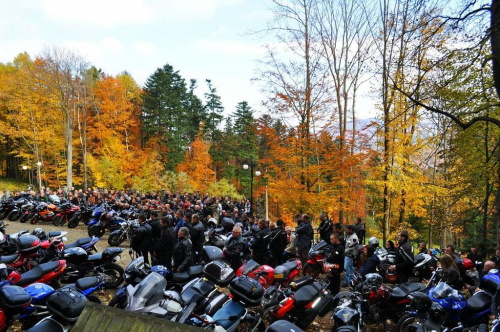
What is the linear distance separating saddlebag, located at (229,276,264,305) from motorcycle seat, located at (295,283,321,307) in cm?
60

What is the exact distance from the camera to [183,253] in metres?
6.83

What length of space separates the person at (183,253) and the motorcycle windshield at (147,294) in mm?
2114

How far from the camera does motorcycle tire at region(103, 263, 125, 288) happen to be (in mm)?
7234

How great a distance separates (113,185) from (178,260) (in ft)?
87.6

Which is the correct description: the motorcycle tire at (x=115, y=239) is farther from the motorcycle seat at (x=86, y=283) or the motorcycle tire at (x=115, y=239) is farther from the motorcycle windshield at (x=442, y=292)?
the motorcycle windshield at (x=442, y=292)

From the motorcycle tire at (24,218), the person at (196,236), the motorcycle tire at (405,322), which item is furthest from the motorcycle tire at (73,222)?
the motorcycle tire at (405,322)

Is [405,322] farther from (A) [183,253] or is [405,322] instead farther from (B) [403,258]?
(A) [183,253]

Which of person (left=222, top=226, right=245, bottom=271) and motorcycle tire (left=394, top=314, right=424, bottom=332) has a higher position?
person (left=222, top=226, right=245, bottom=271)

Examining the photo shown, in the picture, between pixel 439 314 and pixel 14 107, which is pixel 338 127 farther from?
pixel 14 107

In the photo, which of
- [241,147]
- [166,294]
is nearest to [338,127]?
[166,294]

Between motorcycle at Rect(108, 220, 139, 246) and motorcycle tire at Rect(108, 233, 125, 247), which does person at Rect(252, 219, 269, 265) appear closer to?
motorcycle at Rect(108, 220, 139, 246)

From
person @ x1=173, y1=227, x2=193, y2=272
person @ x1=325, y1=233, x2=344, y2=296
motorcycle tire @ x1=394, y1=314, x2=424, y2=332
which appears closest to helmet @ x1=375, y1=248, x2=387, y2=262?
person @ x1=325, y1=233, x2=344, y2=296

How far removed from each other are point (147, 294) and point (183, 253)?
247 centimetres

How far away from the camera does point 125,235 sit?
451 inches
